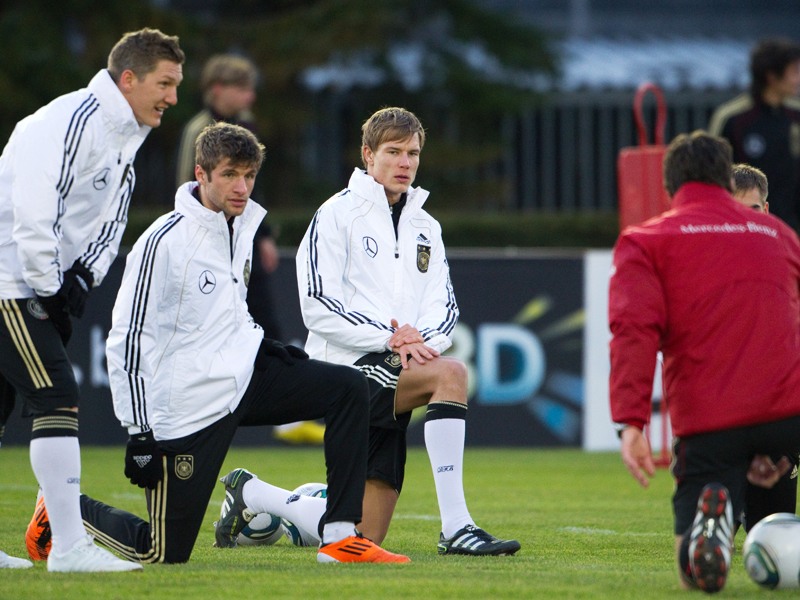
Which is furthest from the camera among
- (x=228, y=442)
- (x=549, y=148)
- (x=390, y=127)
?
(x=549, y=148)

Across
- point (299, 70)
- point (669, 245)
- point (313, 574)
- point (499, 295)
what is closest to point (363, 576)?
point (313, 574)

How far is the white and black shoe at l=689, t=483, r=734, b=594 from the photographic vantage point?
5.11 meters

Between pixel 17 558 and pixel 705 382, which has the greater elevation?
pixel 705 382

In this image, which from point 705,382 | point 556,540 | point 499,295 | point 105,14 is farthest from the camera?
point 105,14

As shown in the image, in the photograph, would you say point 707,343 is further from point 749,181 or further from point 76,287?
point 76,287

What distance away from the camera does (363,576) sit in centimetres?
561

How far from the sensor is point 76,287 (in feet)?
19.3

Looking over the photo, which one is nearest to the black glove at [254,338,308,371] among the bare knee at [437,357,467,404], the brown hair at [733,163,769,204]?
the bare knee at [437,357,467,404]

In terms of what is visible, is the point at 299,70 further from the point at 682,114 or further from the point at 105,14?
the point at 682,114

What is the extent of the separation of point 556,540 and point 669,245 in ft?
7.53

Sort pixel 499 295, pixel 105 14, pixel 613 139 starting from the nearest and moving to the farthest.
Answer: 1. pixel 499 295
2. pixel 105 14
3. pixel 613 139

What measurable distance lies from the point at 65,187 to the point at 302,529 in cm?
205

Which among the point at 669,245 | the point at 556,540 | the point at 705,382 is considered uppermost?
the point at 669,245

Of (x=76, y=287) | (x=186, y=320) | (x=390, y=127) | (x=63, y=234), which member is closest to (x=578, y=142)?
(x=390, y=127)
